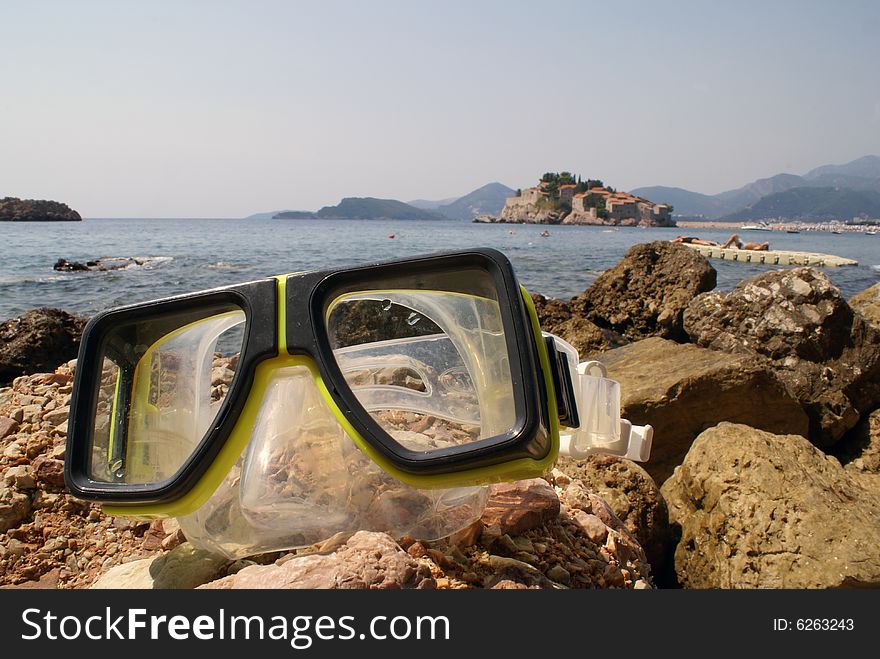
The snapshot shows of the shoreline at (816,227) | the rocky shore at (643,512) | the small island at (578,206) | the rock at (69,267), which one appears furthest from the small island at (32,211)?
the shoreline at (816,227)

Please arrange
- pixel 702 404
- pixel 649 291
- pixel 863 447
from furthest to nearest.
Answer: pixel 649 291, pixel 863 447, pixel 702 404

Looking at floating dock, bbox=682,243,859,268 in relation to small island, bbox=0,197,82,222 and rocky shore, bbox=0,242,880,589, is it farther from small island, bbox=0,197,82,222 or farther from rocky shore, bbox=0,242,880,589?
small island, bbox=0,197,82,222

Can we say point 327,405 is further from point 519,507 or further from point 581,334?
point 581,334

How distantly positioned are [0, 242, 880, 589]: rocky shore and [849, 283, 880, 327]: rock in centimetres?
192

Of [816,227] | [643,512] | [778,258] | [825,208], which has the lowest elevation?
[643,512]

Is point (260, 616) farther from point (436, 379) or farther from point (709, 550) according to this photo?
point (709, 550)

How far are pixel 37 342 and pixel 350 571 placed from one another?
16.0ft

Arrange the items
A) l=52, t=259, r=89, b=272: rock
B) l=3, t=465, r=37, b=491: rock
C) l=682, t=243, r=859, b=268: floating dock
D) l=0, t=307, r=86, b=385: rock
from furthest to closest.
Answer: l=682, t=243, r=859, b=268: floating dock → l=52, t=259, r=89, b=272: rock → l=0, t=307, r=86, b=385: rock → l=3, t=465, r=37, b=491: rock

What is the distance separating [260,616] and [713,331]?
207 inches

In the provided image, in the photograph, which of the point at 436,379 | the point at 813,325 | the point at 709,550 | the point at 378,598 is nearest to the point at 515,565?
the point at 378,598

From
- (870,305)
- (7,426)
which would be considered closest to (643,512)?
(7,426)

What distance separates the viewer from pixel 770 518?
7.06ft

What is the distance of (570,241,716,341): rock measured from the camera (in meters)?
7.64

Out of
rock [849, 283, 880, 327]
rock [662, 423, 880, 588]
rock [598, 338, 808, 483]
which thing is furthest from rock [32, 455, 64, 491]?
rock [849, 283, 880, 327]
